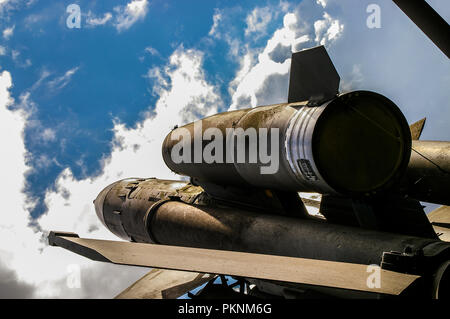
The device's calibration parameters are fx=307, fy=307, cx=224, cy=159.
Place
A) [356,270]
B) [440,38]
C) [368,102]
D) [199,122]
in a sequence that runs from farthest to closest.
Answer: [199,122] → [368,102] → [440,38] → [356,270]

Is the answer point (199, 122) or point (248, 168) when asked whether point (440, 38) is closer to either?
point (248, 168)

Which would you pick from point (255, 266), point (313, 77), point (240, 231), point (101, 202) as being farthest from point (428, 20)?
point (101, 202)

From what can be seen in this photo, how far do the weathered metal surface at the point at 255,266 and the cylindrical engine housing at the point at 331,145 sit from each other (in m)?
1.54

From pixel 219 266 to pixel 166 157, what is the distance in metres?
5.08

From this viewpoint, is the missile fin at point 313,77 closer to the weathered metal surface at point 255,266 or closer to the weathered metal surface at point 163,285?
the weathered metal surface at point 255,266

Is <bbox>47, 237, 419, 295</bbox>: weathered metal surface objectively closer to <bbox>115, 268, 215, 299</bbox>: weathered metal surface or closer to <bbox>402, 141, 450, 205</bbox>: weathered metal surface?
<bbox>115, 268, 215, 299</bbox>: weathered metal surface

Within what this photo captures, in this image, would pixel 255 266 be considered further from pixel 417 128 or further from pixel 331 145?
pixel 417 128

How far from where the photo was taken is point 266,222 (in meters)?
5.22

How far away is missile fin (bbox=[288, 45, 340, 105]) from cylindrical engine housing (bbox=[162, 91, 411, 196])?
0.23 metres

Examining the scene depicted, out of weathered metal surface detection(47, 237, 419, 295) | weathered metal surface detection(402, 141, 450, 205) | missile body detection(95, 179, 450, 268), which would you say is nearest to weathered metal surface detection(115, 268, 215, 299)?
missile body detection(95, 179, 450, 268)

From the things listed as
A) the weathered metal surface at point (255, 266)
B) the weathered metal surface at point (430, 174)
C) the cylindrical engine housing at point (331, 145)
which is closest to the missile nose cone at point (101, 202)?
the cylindrical engine housing at point (331, 145)

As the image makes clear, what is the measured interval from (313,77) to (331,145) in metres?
1.15

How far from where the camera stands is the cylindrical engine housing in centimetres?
414

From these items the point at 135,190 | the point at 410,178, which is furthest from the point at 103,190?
the point at 410,178
